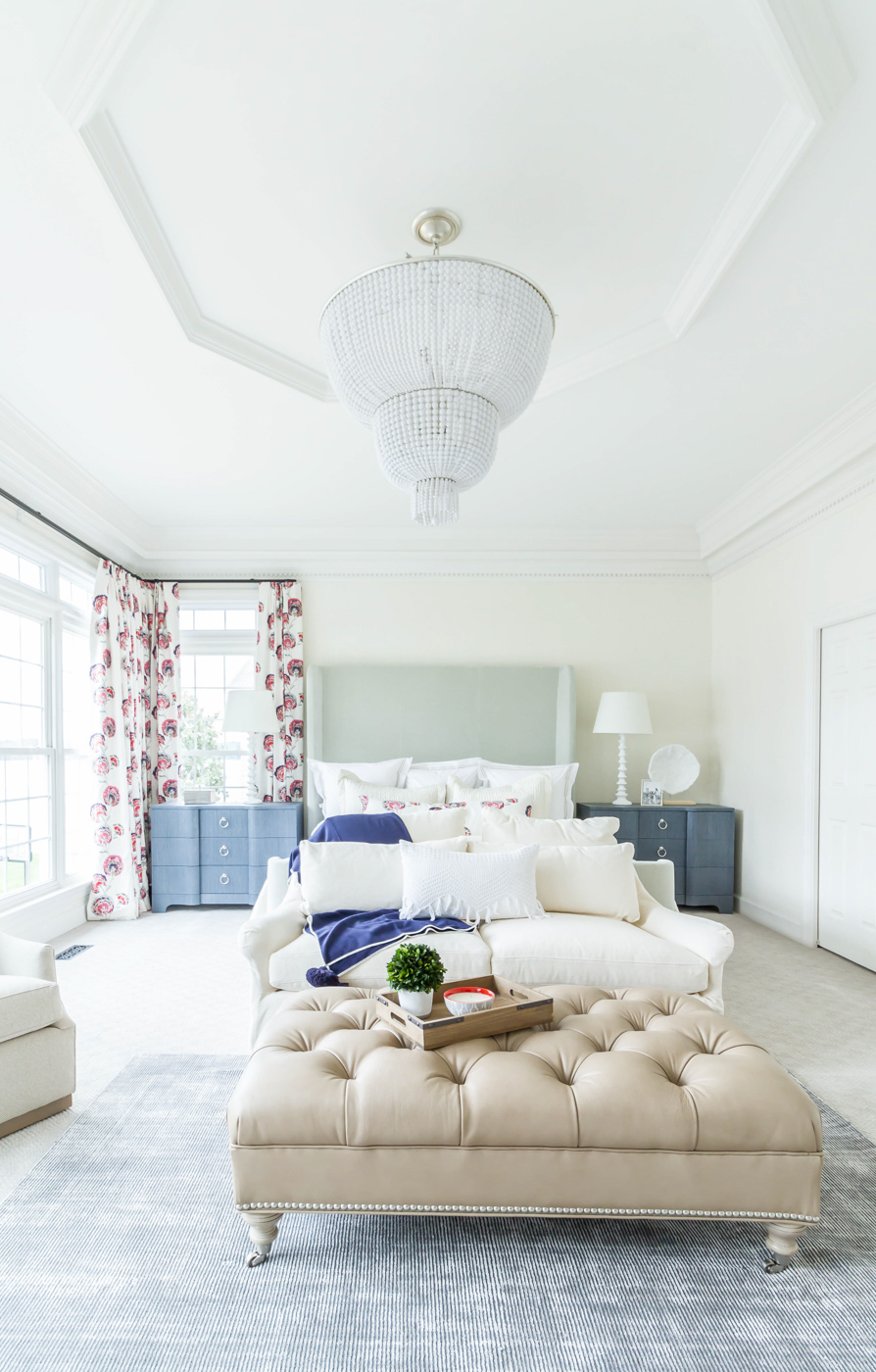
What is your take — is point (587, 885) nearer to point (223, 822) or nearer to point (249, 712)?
point (249, 712)

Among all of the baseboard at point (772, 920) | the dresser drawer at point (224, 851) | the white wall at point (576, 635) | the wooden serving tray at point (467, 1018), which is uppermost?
the white wall at point (576, 635)

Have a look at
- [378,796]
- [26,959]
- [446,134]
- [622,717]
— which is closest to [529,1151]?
[26,959]

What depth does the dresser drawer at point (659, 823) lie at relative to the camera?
534 cm

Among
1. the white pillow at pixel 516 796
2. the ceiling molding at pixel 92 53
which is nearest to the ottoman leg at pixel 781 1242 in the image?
the white pillow at pixel 516 796

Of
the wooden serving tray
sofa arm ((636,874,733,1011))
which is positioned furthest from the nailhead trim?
sofa arm ((636,874,733,1011))

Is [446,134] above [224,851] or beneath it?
above

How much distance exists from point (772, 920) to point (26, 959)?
13.9 ft

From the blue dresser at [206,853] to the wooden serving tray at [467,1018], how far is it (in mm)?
3313

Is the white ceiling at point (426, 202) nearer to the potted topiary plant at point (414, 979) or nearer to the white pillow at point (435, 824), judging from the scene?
the white pillow at point (435, 824)

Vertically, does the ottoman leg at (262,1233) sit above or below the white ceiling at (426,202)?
below

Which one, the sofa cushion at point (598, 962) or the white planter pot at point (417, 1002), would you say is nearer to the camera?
the white planter pot at point (417, 1002)

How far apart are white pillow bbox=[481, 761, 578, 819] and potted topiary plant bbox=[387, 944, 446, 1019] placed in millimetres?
3036

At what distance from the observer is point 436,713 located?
562 cm

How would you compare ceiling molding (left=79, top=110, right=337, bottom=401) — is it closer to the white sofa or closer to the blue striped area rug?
the white sofa
